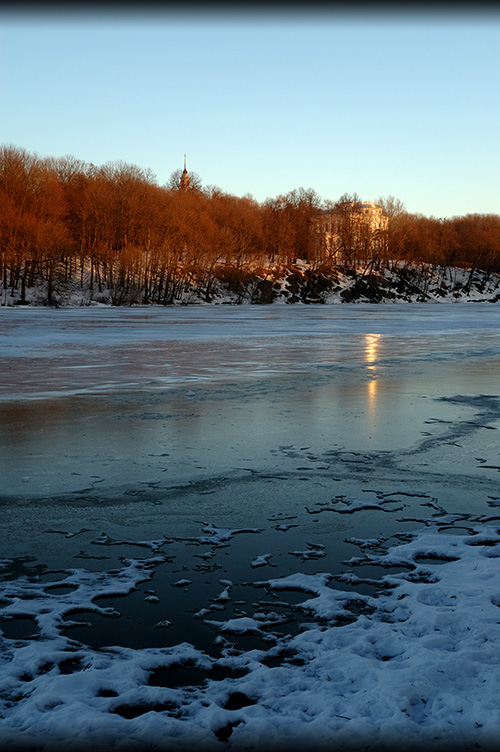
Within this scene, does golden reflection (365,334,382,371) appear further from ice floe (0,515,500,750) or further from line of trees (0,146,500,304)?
line of trees (0,146,500,304)

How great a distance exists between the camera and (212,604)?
14.5ft

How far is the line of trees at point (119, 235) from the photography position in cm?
6341

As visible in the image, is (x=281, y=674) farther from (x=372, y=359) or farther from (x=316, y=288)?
(x=316, y=288)

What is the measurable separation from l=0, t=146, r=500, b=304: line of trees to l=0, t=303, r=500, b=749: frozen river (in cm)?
5091

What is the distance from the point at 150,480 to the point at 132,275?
6512cm

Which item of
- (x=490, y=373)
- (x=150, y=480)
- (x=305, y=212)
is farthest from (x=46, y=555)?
(x=305, y=212)

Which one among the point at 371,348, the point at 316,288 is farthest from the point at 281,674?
the point at 316,288

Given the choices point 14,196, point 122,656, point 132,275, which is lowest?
point 122,656

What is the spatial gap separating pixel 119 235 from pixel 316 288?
99.2 feet

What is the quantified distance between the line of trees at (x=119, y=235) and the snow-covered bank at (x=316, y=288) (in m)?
0.53

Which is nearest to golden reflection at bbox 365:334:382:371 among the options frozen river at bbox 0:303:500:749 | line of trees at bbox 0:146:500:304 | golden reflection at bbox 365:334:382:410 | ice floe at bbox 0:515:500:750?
golden reflection at bbox 365:334:382:410

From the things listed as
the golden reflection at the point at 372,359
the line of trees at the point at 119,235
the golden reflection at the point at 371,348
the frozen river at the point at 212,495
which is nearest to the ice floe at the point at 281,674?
the frozen river at the point at 212,495

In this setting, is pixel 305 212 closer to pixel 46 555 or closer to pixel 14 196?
pixel 14 196

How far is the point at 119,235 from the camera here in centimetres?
7638
